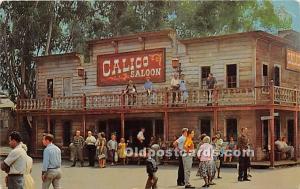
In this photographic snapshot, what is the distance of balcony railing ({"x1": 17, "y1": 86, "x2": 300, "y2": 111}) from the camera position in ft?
72.1

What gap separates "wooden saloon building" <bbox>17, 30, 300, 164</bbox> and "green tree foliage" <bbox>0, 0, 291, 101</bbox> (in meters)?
6.67

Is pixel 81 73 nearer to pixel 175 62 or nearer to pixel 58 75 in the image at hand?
pixel 58 75

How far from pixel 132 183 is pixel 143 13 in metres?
28.4

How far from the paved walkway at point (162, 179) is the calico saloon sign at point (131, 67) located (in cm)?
740

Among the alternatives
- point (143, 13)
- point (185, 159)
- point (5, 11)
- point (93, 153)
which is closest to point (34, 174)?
point (93, 153)

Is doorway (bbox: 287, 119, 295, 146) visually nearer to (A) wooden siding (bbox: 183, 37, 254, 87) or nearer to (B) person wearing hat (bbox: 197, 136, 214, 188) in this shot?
(A) wooden siding (bbox: 183, 37, 254, 87)

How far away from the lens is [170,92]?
78.4 feet

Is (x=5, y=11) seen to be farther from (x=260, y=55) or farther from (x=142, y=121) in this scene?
(x=260, y=55)

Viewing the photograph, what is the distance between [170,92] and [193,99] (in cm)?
106

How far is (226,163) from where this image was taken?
73.3 ft

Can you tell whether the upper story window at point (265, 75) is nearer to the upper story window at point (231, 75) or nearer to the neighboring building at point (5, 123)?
the upper story window at point (231, 75)

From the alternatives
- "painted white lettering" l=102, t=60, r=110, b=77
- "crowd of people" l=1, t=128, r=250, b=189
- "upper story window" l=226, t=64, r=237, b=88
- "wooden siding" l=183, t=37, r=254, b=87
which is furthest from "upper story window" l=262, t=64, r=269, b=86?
"painted white lettering" l=102, t=60, r=110, b=77

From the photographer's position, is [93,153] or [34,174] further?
[93,153]

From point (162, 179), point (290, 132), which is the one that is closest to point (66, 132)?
point (290, 132)
